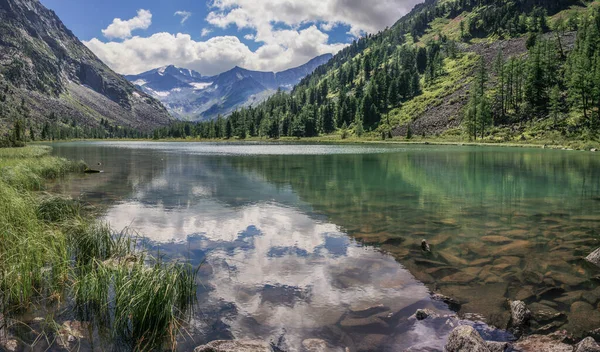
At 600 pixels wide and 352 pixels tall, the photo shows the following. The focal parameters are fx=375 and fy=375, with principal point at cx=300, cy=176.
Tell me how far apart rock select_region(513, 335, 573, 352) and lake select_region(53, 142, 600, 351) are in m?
0.55

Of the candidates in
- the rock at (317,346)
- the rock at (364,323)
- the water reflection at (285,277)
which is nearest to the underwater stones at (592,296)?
the water reflection at (285,277)

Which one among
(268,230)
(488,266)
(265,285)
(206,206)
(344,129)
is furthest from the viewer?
(344,129)

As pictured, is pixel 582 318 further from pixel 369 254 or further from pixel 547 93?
pixel 547 93

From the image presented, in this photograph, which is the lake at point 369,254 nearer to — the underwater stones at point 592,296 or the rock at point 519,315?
the underwater stones at point 592,296

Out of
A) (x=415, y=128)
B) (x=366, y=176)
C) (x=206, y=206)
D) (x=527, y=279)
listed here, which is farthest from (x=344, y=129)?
(x=527, y=279)

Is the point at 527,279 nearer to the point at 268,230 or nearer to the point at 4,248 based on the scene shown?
the point at 268,230

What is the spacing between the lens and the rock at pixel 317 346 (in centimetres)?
943

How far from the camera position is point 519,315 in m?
10.4

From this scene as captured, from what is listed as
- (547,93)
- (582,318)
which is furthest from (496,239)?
(547,93)

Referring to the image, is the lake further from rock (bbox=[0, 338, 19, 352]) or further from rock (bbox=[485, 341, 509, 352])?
rock (bbox=[0, 338, 19, 352])

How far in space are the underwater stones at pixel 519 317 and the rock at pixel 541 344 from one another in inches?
18.5

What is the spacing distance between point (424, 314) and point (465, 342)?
7.38 ft

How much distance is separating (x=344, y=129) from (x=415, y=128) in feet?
137

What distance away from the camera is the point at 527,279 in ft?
44.9
